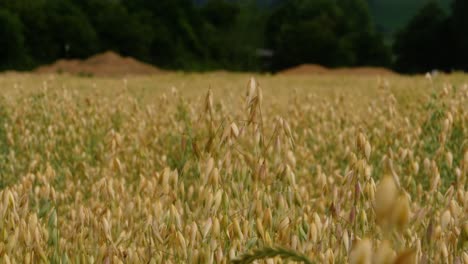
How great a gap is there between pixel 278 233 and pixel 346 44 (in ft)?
235

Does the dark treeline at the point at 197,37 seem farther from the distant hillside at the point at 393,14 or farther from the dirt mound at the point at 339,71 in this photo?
the distant hillside at the point at 393,14

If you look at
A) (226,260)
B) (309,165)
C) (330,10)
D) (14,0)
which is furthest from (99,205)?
(330,10)

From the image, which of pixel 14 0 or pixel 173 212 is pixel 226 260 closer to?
pixel 173 212

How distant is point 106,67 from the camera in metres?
48.4

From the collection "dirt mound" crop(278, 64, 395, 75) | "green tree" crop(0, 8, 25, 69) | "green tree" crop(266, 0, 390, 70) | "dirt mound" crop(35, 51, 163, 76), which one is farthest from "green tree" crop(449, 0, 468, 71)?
"green tree" crop(0, 8, 25, 69)

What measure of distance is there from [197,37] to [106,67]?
26.6 metres

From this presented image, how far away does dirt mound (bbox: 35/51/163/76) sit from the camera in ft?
154

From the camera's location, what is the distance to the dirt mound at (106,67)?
47.0 metres

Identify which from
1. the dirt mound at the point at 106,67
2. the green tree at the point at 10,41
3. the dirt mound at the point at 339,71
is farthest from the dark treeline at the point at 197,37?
the dirt mound at the point at 339,71

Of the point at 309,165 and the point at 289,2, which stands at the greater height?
the point at 289,2

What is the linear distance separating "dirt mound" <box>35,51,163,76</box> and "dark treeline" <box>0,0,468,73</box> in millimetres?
7675

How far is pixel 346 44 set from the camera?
7312cm

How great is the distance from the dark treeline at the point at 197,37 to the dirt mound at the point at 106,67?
7.67 metres

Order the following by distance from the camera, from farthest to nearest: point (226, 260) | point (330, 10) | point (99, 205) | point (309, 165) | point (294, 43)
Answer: point (330, 10) < point (294, 43) < point (309, 165) < point (99, 205) < point (226, 260)
